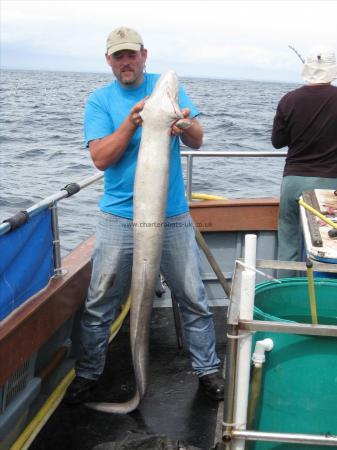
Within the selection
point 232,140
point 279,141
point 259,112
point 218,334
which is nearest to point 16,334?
point 218,334

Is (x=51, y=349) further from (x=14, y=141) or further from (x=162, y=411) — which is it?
(x=14, y=141)

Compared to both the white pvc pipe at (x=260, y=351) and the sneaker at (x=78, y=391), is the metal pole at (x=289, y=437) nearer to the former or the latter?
the white pvc pipe at (x=260, y=351)

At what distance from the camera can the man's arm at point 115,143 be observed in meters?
3.39

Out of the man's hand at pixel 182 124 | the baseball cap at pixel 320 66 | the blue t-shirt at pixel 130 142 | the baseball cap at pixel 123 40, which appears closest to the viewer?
the man's hand at pixel 182 124

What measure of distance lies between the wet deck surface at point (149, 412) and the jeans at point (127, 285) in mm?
211

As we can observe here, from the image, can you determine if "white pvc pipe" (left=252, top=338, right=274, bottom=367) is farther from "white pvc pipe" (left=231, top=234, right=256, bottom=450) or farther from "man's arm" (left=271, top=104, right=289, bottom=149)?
"man's arm" (left=271, top=104, right=289, bottom=149)

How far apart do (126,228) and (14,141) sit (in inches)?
675

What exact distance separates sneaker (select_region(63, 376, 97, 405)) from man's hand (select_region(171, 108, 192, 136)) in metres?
1.72

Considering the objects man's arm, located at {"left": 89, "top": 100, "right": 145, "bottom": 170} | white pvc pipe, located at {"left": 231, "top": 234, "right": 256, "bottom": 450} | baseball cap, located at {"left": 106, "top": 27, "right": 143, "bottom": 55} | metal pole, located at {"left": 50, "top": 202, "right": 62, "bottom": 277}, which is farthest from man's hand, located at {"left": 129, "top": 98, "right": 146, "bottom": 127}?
white pvc pipe, located at {"left": 231, "top": 234, "right": 256, "bottom": 450}

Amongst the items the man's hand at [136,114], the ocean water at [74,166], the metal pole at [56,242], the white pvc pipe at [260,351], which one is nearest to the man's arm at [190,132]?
the man's hand at [136,114]

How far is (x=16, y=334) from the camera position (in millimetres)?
3260

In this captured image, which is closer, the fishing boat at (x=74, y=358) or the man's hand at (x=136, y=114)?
the fishing boat at (x=74, y=358)

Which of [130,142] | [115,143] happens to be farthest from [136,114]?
[130,142]

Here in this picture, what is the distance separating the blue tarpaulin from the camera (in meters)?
3.27
